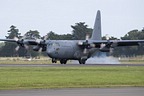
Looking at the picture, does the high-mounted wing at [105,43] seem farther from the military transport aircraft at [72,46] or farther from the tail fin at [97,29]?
the tail fin at [97,29]

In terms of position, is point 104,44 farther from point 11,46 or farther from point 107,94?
point 11,46

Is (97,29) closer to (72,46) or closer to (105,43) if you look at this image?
(72,46)

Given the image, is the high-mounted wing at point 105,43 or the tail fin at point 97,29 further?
the tail fin at point 97,29

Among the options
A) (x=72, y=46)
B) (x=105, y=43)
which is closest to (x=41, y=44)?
(x=72, y=46)

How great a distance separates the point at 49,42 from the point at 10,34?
8822cm

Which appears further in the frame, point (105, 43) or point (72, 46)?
point (72, 46)

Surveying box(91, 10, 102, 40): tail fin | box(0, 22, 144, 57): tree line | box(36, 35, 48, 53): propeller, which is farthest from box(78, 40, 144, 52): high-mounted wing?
box(0, 22, 144, 57): tree line

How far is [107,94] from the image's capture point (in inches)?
801

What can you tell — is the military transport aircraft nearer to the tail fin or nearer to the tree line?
the tail fin

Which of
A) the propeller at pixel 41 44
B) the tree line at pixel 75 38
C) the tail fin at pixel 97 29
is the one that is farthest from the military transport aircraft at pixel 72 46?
the tree line at pixel 75 38

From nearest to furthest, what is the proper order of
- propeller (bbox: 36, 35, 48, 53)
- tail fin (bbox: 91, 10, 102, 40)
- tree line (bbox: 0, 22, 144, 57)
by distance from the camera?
propeller (bbox: 36, 35, 48, 53) < tail fin (bbox: 91, 10, 102, 40) < tree line (bbox: 0, 22, 144, 57)

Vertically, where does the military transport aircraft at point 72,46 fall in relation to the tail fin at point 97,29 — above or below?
below

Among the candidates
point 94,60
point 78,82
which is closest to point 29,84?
point 78,82

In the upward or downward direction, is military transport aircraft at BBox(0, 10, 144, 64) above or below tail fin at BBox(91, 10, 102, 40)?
below
